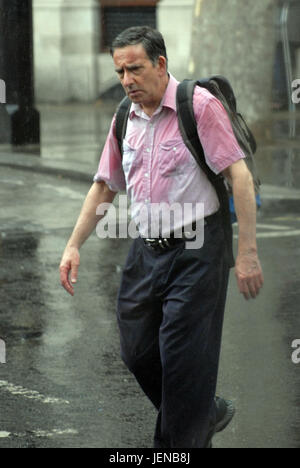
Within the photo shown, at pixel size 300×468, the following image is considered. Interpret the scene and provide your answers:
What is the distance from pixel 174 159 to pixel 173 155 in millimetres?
15

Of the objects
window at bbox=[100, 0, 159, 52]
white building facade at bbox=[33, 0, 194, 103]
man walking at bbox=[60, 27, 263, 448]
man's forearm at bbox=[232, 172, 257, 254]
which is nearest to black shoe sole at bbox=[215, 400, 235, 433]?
man walking at bbox=[60, 27, 263, 448]

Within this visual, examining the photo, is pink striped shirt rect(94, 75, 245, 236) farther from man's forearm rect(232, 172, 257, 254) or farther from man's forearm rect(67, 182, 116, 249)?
man's forearm rect(67, 182, 116, 249)

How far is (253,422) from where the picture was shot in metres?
5.45

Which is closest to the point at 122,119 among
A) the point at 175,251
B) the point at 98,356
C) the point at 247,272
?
the point at 175,251

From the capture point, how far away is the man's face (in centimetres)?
451

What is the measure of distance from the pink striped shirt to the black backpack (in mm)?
24

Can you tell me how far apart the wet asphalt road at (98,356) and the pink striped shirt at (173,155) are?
1103mm

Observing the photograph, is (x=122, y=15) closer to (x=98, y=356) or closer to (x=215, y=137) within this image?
(x=98, y=356)

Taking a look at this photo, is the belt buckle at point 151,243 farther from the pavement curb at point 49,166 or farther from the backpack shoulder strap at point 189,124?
the pavement curb at point 49,166

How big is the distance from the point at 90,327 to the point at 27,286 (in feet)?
4.30

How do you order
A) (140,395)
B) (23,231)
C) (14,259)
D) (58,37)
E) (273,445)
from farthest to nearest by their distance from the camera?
1. (58,37)
2. (23,231)
3. (14,259)
4. (140,395)
5. (273,445)

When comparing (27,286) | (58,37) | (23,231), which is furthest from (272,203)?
(58,37)

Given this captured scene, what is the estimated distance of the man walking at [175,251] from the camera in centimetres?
454
